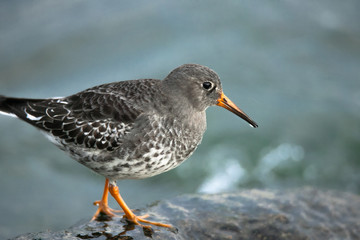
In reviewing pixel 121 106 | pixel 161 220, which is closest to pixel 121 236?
pixel 161 220

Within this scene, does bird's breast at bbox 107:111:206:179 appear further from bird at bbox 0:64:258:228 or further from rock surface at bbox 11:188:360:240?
rock surface at bbox 11:188:360:240

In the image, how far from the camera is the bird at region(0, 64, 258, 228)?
276 inches

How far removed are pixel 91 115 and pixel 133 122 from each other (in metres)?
0.68

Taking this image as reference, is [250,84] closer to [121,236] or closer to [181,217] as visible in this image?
[181,217]

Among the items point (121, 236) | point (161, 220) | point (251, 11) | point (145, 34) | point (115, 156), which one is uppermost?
point (251, 11)

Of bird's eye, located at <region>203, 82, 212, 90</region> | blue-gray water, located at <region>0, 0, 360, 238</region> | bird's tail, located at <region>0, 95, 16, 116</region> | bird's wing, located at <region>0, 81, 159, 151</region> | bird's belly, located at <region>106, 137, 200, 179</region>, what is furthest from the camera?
blue-gray water, located at <region>0, 0, 360, 238</region>

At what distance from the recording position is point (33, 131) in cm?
1437

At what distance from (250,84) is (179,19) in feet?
12.0

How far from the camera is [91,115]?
7293 millimetres

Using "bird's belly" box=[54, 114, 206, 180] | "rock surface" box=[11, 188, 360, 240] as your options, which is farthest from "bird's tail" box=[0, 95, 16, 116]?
"rock surface" box=[11, 188, 360, 240]

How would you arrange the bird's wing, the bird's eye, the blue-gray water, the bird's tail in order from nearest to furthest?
the bird's wing < the bird's eye < the bird's tail < the blue-gray water

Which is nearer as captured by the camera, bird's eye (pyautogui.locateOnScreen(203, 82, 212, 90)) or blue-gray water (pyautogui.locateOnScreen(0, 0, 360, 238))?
bird's eye (pyautogui.locateOnScreen(203, 82, 212, 90))

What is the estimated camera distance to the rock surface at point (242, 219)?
22.8 feet

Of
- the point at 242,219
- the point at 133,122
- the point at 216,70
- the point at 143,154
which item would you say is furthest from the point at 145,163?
the point at 216,70
